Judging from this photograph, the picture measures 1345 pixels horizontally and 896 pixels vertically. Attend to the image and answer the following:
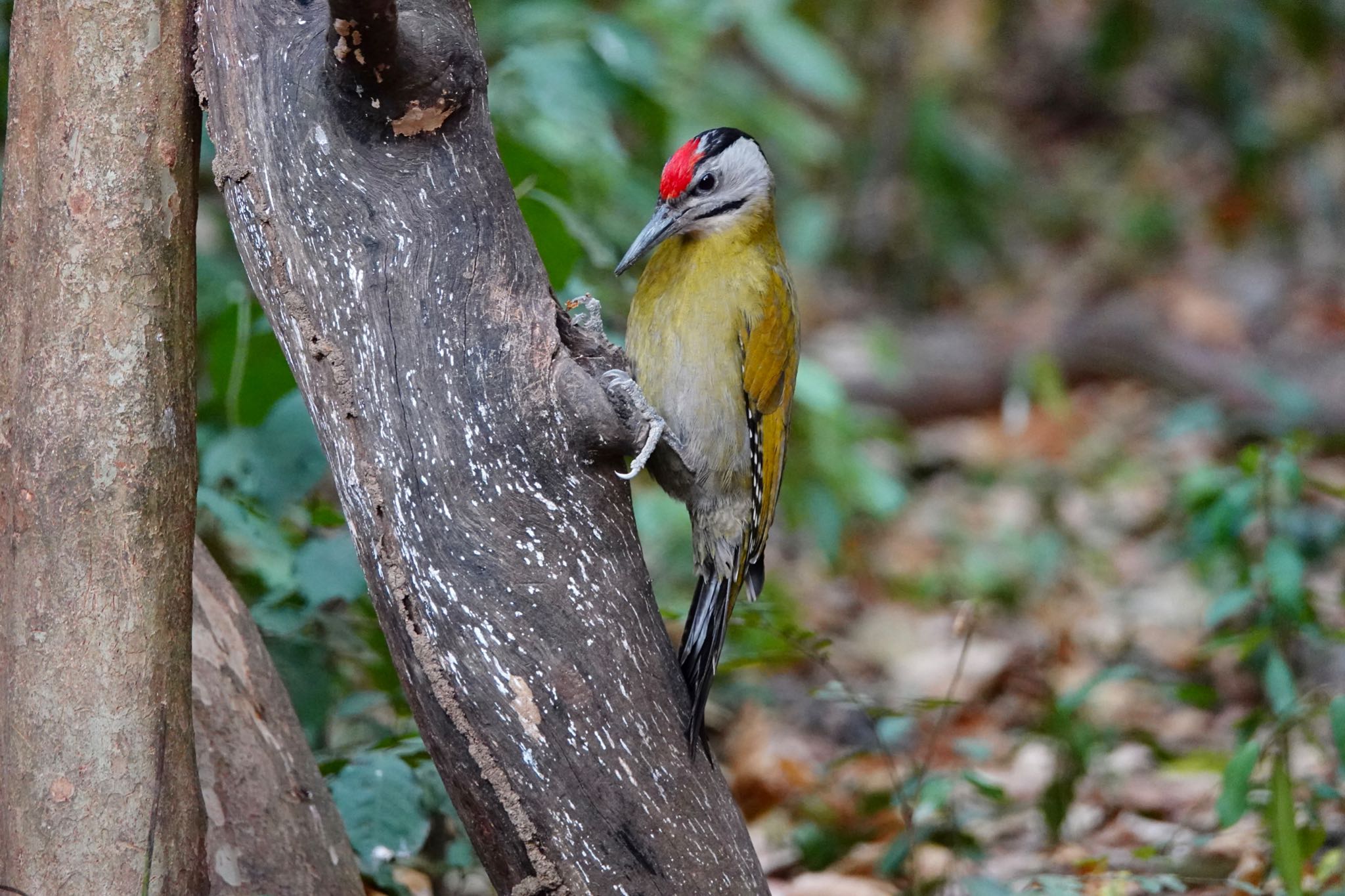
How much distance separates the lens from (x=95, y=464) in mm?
2098

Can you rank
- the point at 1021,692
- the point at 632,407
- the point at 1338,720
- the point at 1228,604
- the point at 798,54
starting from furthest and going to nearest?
the point at 798,54 < the point at 1021,692 < the point at 1228,604 < the point at 1338,720 < the point at 632,407

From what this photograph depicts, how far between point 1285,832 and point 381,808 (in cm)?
175

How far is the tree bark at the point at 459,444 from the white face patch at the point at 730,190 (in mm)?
1259

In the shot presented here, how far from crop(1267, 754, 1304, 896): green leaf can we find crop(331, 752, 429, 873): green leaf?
1.65 m

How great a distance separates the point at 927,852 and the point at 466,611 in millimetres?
2241

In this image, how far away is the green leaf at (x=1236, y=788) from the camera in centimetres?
276

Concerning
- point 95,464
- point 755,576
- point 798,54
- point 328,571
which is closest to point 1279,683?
point 755,576

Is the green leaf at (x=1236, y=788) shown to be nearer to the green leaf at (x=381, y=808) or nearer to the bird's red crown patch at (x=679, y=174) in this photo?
the green leaf at (x=381, y=808)

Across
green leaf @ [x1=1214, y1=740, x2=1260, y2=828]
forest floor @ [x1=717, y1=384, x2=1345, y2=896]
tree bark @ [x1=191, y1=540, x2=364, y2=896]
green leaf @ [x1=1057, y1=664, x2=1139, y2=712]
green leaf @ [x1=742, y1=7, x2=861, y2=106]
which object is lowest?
forest floor @ [x1=717, y1=384, x2=1345, y2=896]

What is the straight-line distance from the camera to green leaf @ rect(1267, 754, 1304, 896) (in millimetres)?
2711

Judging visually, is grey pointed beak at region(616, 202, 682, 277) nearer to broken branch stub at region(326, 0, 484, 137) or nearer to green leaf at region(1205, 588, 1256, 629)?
broken branch stub at region(326, 0, 484, 137)

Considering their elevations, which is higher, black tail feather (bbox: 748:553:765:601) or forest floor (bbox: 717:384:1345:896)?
black tail feather (bbox: 748:553:765:601)

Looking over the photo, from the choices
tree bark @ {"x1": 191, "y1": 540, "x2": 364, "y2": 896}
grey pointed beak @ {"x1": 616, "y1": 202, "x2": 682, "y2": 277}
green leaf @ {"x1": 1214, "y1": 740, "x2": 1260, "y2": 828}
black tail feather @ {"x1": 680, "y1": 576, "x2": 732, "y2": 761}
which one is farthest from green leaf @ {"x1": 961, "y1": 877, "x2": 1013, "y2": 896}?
grey pointed beak @ {"x1": 616, "y1": 202, "x2": 682, "y2": 277}

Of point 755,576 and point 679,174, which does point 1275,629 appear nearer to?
point 755,576
